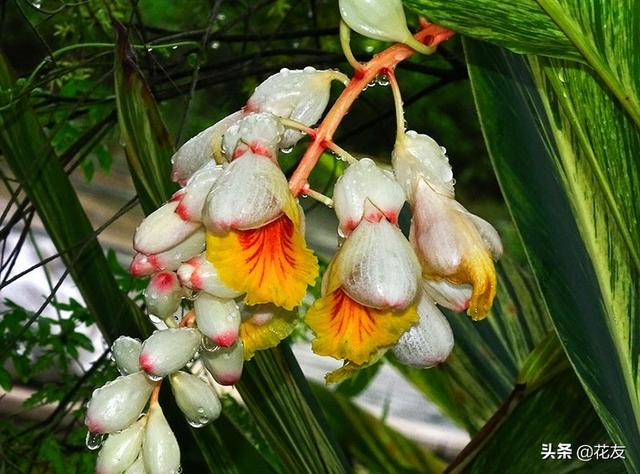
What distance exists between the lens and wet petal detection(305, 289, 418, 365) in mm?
429

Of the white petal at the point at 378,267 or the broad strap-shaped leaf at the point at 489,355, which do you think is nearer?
the white petal at the point at 378,267

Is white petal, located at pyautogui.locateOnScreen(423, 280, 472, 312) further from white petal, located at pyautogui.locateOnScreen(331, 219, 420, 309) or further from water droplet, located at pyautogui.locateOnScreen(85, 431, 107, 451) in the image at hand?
water droplet, located at pyautogui.locateOnScreen(85, 431, 107, 451)

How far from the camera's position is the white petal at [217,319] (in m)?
0.41

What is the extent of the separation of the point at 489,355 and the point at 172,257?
0.79 m

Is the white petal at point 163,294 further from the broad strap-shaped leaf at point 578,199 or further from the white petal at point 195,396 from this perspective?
the broad strap-shaped leaf at point 578,199

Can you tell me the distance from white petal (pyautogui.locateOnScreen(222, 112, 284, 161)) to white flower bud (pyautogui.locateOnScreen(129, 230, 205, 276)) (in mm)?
39

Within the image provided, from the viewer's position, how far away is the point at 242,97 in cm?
154

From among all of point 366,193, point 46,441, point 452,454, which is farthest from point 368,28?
point 452,454

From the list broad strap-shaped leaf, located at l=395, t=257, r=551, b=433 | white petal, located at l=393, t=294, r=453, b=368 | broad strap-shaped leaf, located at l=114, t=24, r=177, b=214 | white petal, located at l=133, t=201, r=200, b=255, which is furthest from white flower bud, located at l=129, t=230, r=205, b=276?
broad strap-shaped leaf, located at l=395, t=257, r=551, b=433

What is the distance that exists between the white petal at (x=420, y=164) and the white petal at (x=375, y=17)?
5 centimetres

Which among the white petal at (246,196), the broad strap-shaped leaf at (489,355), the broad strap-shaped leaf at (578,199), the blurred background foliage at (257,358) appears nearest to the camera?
the white petal at (246,196)

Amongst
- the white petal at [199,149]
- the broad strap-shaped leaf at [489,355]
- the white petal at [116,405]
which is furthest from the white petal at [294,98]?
the broad strap-shaped leaf at [489,355]

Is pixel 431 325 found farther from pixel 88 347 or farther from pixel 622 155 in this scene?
pixel 88 347

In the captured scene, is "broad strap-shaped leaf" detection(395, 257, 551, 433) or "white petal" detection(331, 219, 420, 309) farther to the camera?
"broad strap-shaped leaf" detection(395, 257, 551, 433)
